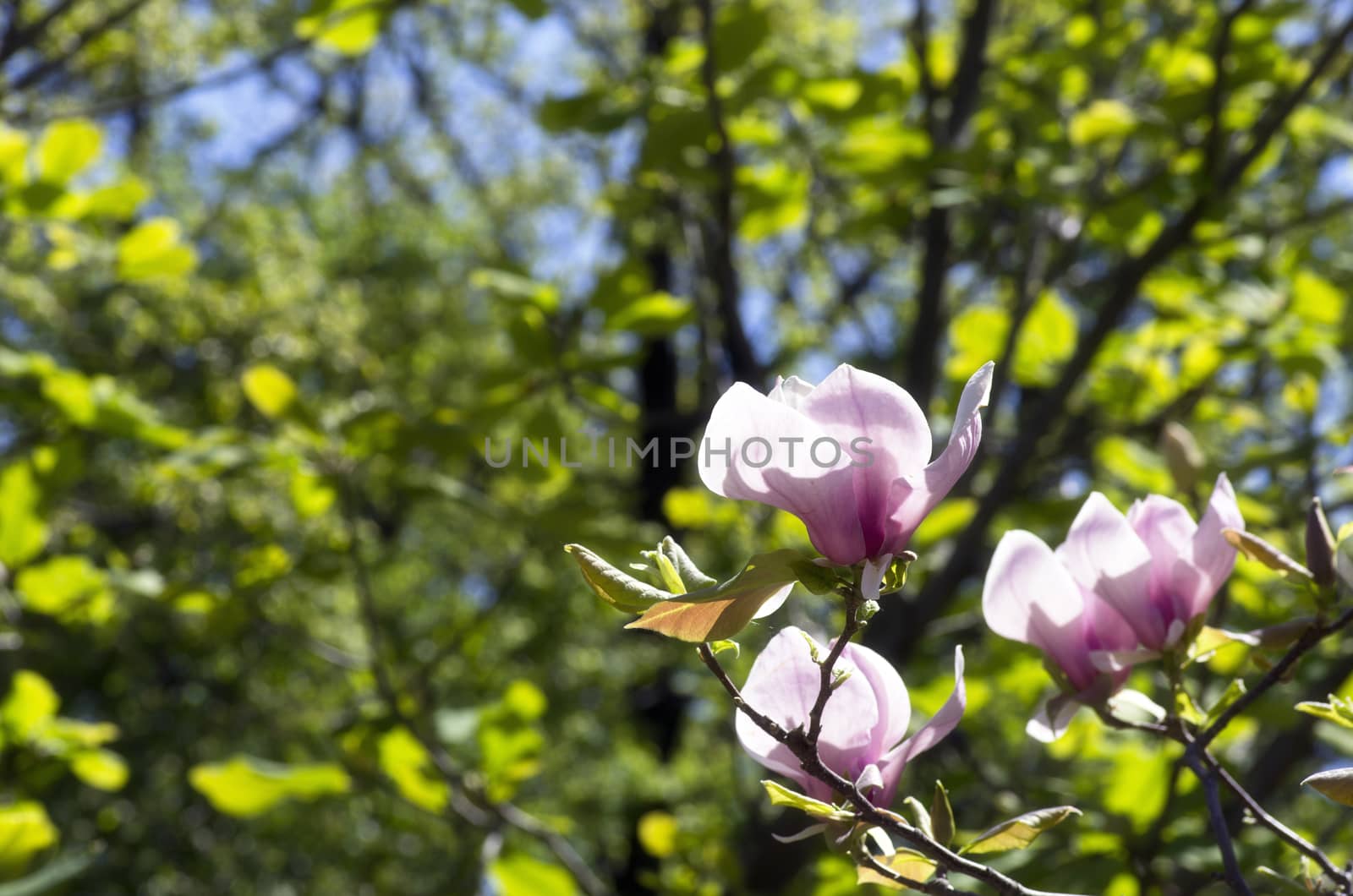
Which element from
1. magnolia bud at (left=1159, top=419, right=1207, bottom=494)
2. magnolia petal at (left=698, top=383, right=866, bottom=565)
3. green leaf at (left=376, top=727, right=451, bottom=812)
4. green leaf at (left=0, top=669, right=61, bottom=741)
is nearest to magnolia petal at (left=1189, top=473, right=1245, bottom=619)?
magnolia petal at (left=698, top=383, right=866, bottom=565)

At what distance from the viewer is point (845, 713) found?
55 cm

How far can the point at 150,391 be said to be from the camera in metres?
2.47

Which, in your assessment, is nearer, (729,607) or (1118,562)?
(729,607)

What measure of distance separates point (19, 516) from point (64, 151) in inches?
18.7

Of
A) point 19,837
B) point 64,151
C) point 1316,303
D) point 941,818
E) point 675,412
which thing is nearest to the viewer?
point 941,818

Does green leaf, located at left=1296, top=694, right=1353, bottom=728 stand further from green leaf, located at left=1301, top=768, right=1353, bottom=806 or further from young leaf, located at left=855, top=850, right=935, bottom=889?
young leaf, located at left=855, top=850, right=935, bottom=889

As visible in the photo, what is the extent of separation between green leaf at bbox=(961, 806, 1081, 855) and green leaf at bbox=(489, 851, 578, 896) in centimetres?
105

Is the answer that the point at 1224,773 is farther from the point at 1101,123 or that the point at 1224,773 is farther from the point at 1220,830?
the point at 1101,123

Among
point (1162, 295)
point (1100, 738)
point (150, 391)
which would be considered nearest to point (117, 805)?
point (150, 391)

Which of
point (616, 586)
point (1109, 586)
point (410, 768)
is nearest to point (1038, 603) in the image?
point (1109, 586)

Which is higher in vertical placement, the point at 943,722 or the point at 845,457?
the point at 845,457

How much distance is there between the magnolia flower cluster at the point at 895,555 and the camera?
0.48m

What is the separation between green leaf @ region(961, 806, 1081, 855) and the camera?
1.67 feet

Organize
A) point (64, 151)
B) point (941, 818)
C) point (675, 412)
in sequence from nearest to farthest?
point (941, 818) → point (64, 151) → point (675, 412)
